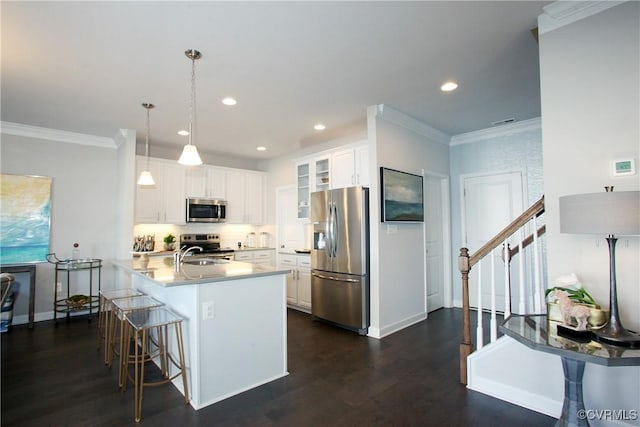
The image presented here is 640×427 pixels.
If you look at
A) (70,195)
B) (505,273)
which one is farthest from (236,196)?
(505,273)

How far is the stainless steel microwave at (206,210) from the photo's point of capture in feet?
18.2

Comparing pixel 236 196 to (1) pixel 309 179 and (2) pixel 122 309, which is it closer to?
(1) pixel 309 179

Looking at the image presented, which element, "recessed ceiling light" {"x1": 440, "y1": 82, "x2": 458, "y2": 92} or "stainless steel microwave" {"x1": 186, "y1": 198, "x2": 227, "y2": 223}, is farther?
"stainless steel microwave" {"x1": 186, "y1": 198, "x2": 227, "y2": 223}

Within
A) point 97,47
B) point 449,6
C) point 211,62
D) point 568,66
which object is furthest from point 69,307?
point 568,66

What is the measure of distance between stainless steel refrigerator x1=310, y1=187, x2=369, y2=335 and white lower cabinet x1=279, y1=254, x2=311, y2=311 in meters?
0.46

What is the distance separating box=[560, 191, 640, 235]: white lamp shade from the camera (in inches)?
60.6

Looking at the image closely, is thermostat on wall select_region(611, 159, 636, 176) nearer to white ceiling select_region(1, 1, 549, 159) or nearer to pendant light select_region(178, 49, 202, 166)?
white ceiling select_region(1, 1, 549, 159)

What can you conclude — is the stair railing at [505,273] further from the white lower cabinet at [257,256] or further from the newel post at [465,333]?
the white lower cabinet at [257,256]

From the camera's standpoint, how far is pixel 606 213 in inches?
62.7

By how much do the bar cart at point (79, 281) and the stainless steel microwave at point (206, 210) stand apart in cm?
151

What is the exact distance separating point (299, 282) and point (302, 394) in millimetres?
2606

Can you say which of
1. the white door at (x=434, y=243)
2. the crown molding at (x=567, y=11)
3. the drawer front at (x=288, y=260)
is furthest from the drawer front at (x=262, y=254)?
the crown molding at (x=567, y=11)

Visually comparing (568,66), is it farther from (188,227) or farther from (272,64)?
(188,227)

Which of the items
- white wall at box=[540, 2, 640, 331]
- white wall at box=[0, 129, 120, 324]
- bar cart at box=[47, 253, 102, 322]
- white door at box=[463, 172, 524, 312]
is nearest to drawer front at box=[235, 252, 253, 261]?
white wall at box=[0, 129, 120, 324]
